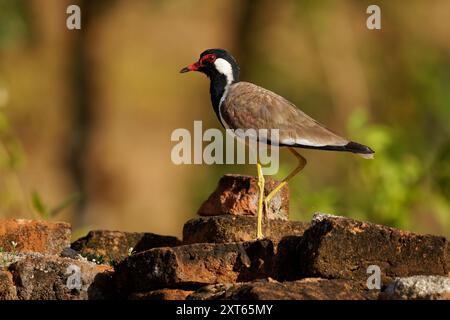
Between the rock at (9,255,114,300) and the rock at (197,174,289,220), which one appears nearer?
A: the rock at (9,255,114,300)

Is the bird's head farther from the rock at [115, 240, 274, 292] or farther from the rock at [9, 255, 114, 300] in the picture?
the rock at [9, 255, 114, 300]

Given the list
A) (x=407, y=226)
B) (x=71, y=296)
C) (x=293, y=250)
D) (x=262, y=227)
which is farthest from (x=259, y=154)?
(x=407, y=226)

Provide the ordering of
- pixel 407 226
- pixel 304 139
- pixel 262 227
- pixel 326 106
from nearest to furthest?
pixel 262 227 < pixel 304 139 < pixel 407 226 < pixel 326 106

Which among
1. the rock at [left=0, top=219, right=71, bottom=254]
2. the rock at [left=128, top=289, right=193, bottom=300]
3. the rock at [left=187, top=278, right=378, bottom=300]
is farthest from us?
the rock at [left=0, top=219, right=71, bottom=254]

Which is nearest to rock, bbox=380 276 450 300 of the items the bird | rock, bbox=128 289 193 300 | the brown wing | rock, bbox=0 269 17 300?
rock, bbox=128 289 193 300

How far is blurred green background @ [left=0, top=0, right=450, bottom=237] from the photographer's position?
751 inches

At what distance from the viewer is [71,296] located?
21.1 feet

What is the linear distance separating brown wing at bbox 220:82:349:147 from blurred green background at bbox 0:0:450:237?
9383 mm

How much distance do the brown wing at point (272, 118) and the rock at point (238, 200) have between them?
46 cm

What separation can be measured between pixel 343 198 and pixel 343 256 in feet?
24.8

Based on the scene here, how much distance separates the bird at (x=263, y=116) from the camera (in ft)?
25.5

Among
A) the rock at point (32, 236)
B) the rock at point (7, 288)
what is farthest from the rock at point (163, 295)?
the rock at point (32, 236)
